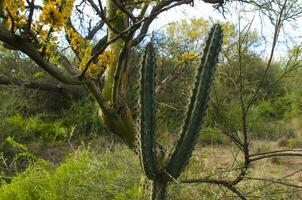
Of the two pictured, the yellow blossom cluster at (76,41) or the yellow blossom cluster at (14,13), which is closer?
the yellow blossom cluster at (14,13)

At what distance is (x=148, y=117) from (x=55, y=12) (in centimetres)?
78

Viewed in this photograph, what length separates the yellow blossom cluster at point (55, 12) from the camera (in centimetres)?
256

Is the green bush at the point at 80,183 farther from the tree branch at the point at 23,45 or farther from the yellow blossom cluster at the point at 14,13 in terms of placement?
the yellow blossom cluster at the point at 14,13

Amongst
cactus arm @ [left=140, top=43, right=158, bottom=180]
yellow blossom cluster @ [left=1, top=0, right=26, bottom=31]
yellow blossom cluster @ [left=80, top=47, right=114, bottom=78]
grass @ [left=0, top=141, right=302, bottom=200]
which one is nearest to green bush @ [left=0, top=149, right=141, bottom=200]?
grass @ [left=0, top=141, right=302, bottom=200]

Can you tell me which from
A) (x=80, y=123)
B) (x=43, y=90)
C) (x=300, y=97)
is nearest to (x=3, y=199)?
(x=80, y=123)

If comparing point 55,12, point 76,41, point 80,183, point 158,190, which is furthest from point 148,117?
point 80,183

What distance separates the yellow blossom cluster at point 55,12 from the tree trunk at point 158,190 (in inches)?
42.4

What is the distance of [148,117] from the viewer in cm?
260

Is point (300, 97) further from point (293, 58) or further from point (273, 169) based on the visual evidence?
point (293, 58)

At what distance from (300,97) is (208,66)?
30.8 ft

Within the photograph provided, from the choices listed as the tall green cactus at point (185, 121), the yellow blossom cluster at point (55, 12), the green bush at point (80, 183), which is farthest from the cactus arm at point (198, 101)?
the green bush at point (80, 183)

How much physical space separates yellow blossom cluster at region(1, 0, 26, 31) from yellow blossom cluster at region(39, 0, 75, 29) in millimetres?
153

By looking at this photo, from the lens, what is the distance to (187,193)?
13.0 ft

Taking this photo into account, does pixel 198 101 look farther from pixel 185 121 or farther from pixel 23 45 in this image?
pixel 23 45
